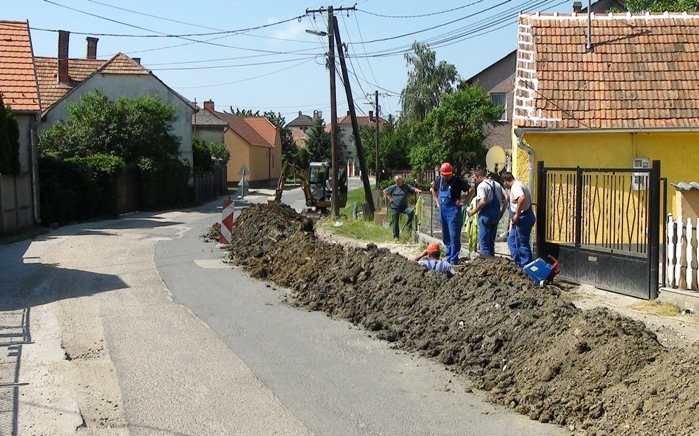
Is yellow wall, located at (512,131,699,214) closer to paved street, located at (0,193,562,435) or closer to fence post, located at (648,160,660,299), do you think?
fence post, located at (648,160,660,299)

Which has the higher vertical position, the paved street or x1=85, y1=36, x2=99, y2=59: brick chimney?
x1=85, y1=36, x2=99, y2=59: brick chimney

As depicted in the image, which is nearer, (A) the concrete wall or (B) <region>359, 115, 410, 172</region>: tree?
(A) the concrete wall

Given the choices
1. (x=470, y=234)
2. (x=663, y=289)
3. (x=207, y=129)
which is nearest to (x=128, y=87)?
(x=207, y=129)

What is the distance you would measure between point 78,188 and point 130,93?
17.5m

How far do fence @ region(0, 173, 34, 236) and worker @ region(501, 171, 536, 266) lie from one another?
1524cm

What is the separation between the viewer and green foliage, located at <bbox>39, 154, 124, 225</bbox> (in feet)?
93.2

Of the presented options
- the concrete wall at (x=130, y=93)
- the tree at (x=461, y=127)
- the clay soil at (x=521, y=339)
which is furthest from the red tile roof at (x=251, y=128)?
the clay soil at (x=521, y=339)

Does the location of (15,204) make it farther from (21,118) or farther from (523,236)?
(523,236)

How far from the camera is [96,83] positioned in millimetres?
45562

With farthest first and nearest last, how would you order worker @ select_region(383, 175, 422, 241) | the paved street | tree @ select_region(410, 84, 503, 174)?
tree @ select_region(410, 84, 503, 174) → worker @ select_region(383, 175, 422, 241) → the paved street

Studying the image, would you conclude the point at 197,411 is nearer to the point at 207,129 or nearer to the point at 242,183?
the point at 242,183

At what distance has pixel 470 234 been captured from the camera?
15844 mm

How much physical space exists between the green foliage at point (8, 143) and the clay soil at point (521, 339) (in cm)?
1253

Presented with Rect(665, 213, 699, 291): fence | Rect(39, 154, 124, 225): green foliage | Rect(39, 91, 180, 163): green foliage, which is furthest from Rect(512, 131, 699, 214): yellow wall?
Rect(39, 91, 180, 163): green foliage
